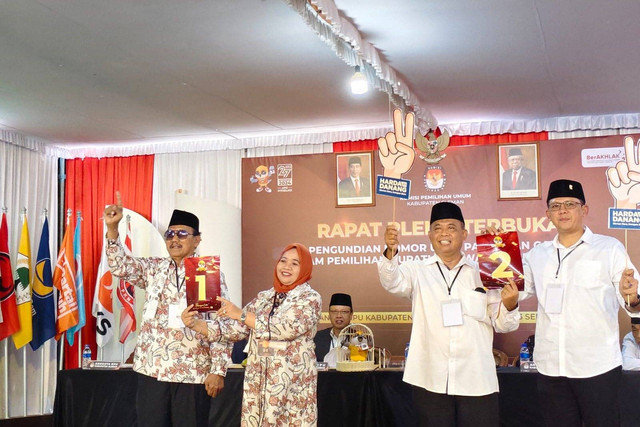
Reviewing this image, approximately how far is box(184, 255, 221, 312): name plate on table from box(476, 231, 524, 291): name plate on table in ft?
3.88

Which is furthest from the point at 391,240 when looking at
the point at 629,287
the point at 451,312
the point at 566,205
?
the point at 629,287

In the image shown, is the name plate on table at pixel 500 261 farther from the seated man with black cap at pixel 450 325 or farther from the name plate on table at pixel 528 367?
the name plate on table at pixel 528 367

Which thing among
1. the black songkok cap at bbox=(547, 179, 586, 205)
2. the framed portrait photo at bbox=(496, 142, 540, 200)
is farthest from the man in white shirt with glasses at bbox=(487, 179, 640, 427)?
the framed portrait photo at bbox=(496, 142, 540, 200)

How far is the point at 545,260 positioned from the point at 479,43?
2.12 metres

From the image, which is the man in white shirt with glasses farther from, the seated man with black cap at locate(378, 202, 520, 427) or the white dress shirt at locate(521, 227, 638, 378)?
the seated man with black cap at locate(378, 202, 520, 427)

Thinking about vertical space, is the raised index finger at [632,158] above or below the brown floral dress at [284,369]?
above

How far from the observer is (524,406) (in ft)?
14.4

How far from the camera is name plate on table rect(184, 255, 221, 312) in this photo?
10.5 feet

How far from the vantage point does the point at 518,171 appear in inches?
261

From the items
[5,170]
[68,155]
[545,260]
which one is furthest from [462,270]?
[68,155]

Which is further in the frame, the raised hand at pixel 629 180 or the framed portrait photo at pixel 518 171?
the framed portrait photo at pixel 518 171

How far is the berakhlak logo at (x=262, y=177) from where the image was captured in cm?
733

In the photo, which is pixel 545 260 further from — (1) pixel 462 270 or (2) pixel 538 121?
(2) pixel 538 121

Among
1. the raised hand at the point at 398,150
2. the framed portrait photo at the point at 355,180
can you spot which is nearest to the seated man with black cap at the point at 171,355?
the raised hand at the point at 398,150
